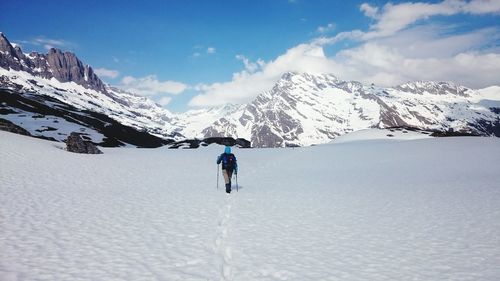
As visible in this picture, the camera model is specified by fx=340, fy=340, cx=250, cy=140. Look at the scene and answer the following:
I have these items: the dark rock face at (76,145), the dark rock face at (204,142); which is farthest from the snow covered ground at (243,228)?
the dark rock face at (204,142)

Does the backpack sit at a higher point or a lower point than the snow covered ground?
higher

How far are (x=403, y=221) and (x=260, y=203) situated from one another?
773 cm

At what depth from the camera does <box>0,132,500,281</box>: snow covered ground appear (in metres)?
9.42

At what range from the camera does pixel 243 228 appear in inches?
549

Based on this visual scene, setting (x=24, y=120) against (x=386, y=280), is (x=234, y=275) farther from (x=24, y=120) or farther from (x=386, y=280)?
(x=24, y=120)

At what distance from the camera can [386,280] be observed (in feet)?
29.5

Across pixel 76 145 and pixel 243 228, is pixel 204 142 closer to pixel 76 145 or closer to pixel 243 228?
pixel 76 145

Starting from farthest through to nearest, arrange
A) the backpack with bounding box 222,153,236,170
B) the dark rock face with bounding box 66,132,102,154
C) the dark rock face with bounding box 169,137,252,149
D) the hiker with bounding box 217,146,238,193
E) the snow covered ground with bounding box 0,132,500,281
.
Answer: the dark rock face with bounding box 169,137,252,149 < the dark rock face with bounding box 66,132,102,154 < the backpack with bounding box 222,153,236,170 < the hiker with bounding box 217,146,238,193 < the snow covered ground with bounding box 0,132,500,281

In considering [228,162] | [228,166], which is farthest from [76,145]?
[228,166]

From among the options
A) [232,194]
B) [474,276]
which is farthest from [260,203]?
[474,276]

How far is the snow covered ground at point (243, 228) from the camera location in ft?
30.9

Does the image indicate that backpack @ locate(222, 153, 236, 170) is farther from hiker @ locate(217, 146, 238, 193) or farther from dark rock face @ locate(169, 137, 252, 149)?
dark rock face @ locate(169, 137, 252, 149)

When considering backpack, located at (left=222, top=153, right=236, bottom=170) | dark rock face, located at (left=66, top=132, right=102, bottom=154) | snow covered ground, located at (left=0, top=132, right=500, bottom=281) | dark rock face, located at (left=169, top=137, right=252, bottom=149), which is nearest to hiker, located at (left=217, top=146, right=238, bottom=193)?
backpack, located at (left=222, top=153, right=236, bottom=170)

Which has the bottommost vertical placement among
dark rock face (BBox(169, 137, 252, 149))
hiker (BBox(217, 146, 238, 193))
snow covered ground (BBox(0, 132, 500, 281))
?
snow covered ground (BBox(0, 132, 500, 281))
